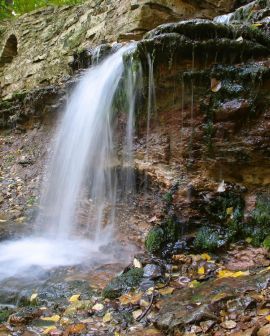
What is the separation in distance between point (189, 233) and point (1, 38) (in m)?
8.72

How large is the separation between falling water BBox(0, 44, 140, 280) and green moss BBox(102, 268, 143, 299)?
0.84m

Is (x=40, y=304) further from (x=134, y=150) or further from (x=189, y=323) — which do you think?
(x=134, y=150)

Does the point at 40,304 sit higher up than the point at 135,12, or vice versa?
the point at 135,12

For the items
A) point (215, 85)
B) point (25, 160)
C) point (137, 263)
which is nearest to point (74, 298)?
point (137, 263)

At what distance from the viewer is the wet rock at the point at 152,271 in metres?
3.20

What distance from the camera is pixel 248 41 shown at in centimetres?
389

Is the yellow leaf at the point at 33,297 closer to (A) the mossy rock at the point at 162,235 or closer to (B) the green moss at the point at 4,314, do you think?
(B) the green moss at the point at 4,314

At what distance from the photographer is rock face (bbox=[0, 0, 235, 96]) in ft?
21.8

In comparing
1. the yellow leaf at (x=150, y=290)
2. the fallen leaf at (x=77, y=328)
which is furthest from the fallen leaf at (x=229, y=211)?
the fallen leaf at (x=77, y=328)

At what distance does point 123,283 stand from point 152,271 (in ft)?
0.98

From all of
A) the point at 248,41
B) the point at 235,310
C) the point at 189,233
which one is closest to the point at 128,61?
the point at 248,41

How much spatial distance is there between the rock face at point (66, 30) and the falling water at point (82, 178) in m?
1.45

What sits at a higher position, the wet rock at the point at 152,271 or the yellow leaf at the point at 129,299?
the wet rock at the point at 152,271

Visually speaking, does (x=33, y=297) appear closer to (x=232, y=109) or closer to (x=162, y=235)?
(x=162, y=235)
